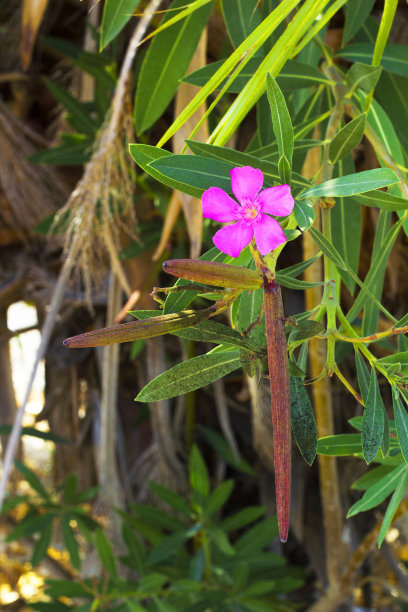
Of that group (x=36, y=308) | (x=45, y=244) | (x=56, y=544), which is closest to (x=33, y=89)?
(x=45, y=244)

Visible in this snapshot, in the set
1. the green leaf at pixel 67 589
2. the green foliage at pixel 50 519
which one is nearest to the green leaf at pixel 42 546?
the green foliage at pixel 50 519

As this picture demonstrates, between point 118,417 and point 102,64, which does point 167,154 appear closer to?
point 102,64

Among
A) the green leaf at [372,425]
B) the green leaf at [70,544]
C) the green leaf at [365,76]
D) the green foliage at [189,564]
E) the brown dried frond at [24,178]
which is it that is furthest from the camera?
the brown dried frond at [24,178]

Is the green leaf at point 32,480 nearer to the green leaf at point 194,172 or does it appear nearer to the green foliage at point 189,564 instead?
the green foliage at point 189,564

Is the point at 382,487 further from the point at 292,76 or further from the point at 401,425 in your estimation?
the point at 292,76

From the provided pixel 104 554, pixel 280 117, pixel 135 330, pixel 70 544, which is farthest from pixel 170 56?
pixel 70 544

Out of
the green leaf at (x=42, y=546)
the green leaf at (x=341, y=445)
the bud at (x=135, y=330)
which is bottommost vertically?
the green leaf at (x=42, y=546)

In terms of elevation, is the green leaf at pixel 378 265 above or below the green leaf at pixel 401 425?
above
